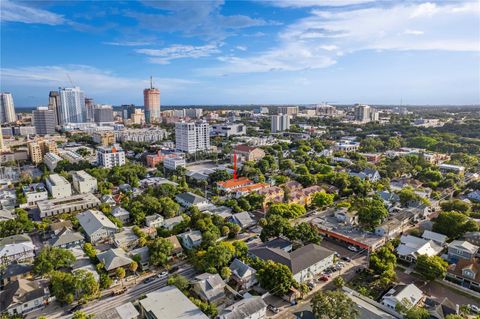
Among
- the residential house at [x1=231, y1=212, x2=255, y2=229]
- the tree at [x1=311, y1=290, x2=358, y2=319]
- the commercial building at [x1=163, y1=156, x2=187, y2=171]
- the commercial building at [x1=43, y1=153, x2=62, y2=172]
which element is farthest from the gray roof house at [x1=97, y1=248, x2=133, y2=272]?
the commercial building at [x1=43, y1=153, x2=62, y2=172]

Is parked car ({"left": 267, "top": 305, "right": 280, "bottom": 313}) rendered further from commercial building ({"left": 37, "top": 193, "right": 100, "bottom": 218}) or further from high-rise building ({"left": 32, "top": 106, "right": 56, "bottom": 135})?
high-rise building ({"left": 32, "top": 106, "right": 56, "bottom": 135})

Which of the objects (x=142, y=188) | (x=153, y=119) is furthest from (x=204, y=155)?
(x=153, y=119)

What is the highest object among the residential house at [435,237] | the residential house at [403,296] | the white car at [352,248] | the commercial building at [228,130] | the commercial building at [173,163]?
the commercial building at [228,130]

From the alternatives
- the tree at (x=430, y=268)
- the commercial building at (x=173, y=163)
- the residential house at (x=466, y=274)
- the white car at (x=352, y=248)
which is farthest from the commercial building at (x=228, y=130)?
the residential house at (x=466, y=274)

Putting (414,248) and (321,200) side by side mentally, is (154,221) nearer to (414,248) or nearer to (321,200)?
(321,200)

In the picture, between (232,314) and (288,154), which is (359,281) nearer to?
(232,314)

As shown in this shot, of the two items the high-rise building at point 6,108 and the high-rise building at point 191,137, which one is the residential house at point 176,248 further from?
the high-rise building at point 6,108

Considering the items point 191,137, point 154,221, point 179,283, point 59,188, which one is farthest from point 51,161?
point 179,283
